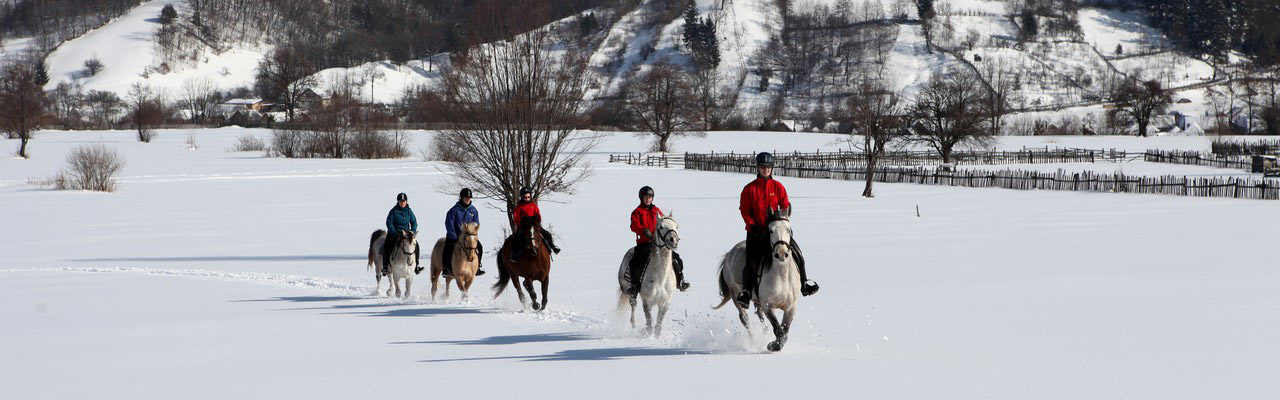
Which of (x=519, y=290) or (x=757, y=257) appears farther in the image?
(x=519, y=290)

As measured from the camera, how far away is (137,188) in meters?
51.9

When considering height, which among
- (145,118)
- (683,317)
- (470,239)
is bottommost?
(683,317)

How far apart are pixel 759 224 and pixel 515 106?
14.6 meters

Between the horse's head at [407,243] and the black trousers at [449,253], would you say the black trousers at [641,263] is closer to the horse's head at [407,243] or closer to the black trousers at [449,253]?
the black trousers at [449,253]

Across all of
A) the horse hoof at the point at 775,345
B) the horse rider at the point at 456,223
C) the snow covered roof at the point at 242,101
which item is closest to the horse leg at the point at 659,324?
the horse hoof at the point at 775,345

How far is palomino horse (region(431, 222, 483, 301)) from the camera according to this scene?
49.5 feet

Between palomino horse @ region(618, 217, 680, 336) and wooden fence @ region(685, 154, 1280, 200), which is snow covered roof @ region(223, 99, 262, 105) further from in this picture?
palomino horse @ region(618, 217, 680, 336)

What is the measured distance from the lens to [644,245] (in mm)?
12258

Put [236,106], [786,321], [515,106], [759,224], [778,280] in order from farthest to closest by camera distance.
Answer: [236,106] < [515,106] < [759,224] < [786,321] < [778,280]

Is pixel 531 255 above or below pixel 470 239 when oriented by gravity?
below

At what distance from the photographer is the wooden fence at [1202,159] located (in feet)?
218

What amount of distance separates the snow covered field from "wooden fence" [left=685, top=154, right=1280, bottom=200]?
799 cm

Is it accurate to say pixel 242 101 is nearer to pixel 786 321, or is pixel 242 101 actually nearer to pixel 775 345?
pixel 775 345

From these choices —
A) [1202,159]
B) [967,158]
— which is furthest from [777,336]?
[967,158]
